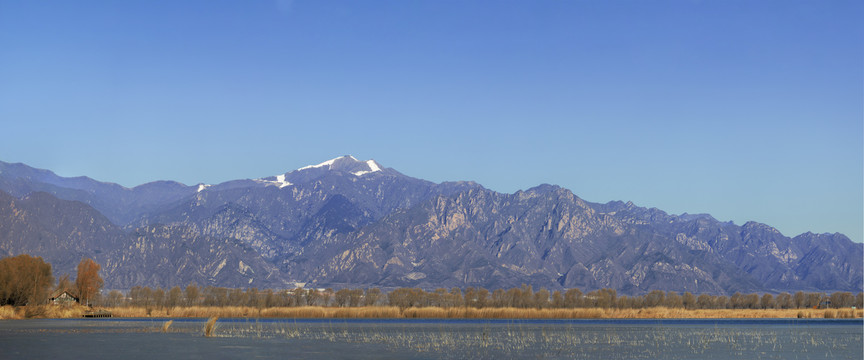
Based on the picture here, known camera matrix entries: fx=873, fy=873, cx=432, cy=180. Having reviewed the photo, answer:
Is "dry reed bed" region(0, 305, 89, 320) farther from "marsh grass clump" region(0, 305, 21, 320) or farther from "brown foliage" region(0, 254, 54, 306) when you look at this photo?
"brown foliage" region(0, 254, 54, 306)

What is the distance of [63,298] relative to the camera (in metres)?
164

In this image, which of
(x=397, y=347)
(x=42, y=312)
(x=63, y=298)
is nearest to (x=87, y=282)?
(x=63, y=298)

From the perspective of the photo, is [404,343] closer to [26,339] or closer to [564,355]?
[564,355]

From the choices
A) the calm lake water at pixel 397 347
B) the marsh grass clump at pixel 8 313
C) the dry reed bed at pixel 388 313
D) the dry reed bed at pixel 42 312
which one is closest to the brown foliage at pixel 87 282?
the dry reed bed at pixel 388 313

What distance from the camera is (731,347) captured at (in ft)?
234

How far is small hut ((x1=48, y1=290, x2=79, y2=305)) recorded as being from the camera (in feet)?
520

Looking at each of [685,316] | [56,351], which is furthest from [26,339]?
[685,316]

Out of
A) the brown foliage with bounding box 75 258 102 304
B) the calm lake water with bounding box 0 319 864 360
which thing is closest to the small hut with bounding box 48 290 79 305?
the brown foliage with bounding box 75 258 102 304

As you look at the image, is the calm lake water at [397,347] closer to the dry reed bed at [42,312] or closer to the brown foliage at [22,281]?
the dry reed bed at [42,312]

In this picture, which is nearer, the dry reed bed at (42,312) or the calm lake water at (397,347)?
the calm lake water at (397,347)

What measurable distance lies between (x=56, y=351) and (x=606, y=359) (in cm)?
3703

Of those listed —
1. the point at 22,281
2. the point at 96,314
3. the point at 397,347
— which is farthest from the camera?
the point at 96,314

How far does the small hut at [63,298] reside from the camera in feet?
520

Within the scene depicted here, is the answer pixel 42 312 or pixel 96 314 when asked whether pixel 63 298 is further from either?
pixel 42 312
